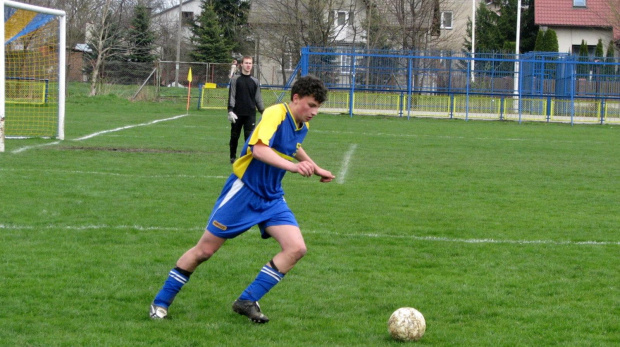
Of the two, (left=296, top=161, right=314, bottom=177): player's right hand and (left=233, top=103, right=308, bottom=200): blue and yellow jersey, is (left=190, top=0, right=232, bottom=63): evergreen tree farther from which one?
(left=296, top=161, right=314, bottom=177): player's right hand

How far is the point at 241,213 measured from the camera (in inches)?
203

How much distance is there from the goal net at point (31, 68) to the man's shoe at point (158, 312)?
10081 mm

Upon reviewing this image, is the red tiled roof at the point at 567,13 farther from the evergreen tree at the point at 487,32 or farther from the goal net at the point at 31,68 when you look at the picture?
the goal net at the point at 31,68

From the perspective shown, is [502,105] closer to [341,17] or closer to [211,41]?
[341,17]

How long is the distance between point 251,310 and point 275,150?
3.42ft

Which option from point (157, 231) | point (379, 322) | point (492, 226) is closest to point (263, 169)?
point (379, 322)

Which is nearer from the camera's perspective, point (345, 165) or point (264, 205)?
point (264, 205)

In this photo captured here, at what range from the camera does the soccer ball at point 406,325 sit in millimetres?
4879

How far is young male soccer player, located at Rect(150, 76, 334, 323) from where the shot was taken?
5.10 m

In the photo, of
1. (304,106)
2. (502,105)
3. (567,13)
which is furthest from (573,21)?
(304,106)

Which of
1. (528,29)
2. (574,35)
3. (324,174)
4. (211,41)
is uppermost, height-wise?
(528,29)

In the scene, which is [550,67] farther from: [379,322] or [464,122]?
[379,322]

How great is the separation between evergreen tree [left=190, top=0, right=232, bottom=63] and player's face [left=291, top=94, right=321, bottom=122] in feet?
171

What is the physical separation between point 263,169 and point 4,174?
755 centimetres
